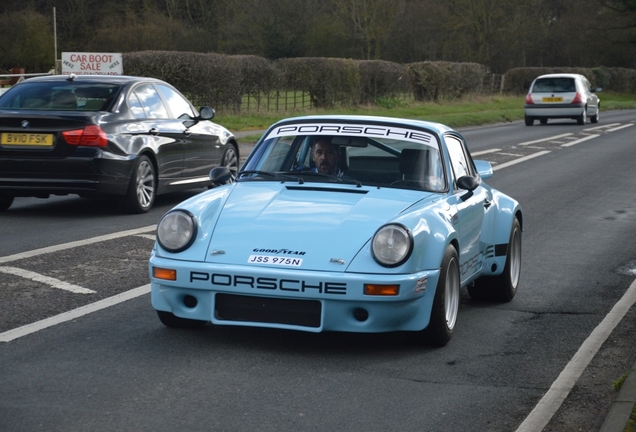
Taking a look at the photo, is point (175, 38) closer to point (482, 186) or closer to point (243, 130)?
point (243, 130)

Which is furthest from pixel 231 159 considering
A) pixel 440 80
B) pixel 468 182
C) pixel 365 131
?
pixel 440 80

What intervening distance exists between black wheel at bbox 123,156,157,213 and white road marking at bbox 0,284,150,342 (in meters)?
4.31

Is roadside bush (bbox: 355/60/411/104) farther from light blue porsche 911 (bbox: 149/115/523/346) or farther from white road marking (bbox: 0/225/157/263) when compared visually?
light blue porsche 911 (bbox: 149/115/523/346)

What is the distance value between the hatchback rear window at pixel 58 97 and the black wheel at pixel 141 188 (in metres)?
0.77

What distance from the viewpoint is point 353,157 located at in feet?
22.7

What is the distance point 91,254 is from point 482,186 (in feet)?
11.5

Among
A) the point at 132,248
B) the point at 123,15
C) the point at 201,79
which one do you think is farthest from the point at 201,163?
the point at 123,15

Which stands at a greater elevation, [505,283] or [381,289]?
[381,289]

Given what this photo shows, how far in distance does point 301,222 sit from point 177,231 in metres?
0.70

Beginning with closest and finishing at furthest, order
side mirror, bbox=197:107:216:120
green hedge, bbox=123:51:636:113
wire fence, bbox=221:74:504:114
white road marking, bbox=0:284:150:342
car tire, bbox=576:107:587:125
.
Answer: white road marking, bbox=0:284:150:342, side mirror, bbox=197:107:216:120, green hedge, bbox=123:51:636:113, wire fence, bbox=221:74:504:114, car tire, bbox=576:107:587:125

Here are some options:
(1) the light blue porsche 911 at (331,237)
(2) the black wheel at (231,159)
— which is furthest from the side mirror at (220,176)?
(2) the black wheel at (231,159)

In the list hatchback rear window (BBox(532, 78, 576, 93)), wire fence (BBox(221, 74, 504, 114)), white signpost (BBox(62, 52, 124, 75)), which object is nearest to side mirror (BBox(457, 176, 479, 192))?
white signpost (BBox(62, 52, 124, 75))

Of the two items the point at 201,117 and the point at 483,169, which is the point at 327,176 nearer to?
the point at 483,169

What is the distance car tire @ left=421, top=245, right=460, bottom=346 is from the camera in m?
5.93
